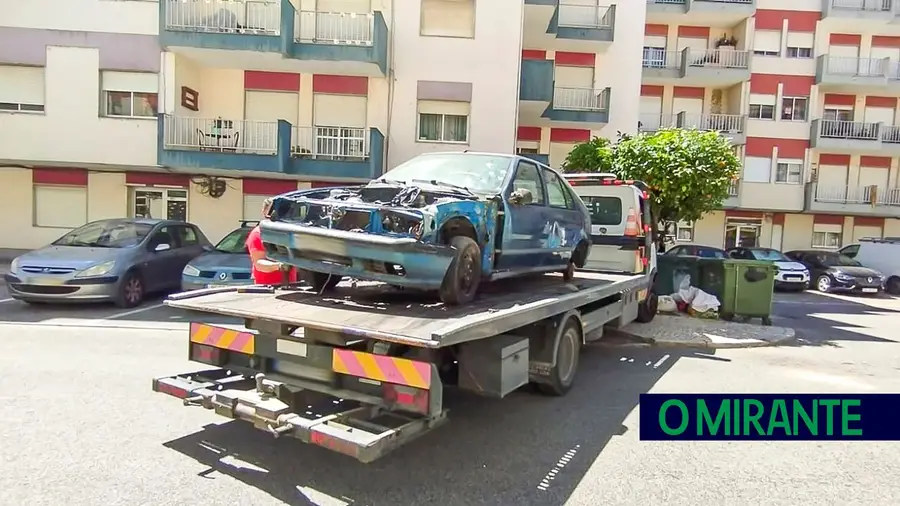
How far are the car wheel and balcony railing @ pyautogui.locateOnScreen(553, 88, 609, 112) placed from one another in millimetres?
9572

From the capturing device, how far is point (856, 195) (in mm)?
24891

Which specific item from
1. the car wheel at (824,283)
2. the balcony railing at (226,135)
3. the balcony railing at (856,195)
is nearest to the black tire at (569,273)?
the balcony railing at (226,135)

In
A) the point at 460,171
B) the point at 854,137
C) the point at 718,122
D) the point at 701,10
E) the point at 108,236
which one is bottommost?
the point at 108,236

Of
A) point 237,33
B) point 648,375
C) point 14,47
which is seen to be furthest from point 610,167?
point 14,47

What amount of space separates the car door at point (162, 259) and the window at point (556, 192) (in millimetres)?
7395

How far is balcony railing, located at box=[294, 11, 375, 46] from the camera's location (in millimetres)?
15773

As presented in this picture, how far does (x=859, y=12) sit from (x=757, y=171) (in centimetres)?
829

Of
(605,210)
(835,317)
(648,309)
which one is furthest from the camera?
(835,317)

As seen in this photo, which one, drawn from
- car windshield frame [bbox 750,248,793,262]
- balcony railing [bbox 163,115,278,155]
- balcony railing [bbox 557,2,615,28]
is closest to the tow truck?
balcony railing [bbox 163,115,278,155]

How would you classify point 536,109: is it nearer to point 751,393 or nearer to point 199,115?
point 199,115

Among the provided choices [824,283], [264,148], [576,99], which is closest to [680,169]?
[576,99]

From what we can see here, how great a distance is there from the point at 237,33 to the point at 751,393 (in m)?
15.0

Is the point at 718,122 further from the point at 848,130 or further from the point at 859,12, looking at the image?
the point at 859,12

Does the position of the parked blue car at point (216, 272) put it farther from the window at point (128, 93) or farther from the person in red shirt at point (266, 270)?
the window at point (128, 93)
